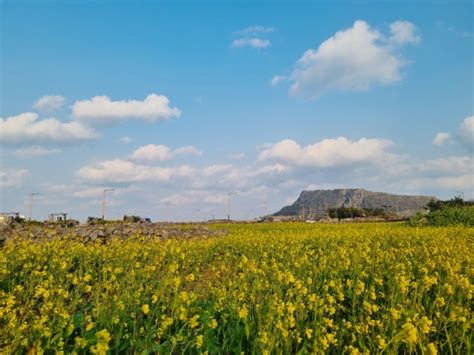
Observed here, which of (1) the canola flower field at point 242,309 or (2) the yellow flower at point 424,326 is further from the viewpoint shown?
(1) the canola flower field at point 242,309

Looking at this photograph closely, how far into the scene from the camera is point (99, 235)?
56.8 ft

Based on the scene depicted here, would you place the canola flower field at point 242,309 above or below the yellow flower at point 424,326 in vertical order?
below

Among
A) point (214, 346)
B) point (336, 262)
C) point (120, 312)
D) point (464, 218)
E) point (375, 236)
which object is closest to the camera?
point (214, 346)

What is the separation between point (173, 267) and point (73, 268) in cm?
522

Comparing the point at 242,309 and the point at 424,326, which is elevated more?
the point at 424,326

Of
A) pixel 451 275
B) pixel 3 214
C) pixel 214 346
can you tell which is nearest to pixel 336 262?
pixel 451 275

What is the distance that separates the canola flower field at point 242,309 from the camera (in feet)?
15.4

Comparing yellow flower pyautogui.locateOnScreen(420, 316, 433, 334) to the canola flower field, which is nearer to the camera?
yellow flower pyautogui.locateOnScreen(420, 316, 433, 334)

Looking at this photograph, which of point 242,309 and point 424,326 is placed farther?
point 242,309

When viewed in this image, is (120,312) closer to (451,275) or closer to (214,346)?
(214,346)

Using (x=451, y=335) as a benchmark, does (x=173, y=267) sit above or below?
above

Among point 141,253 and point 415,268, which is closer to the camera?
point 415,268

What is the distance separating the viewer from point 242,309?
5.23 meters

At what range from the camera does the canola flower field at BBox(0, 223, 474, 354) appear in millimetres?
4699
